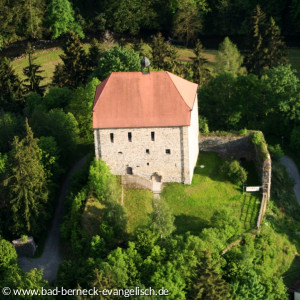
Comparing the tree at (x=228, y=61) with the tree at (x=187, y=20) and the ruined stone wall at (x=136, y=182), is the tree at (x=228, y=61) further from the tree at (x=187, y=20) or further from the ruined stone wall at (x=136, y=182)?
the ruined stone wall at (x=136, y=182)

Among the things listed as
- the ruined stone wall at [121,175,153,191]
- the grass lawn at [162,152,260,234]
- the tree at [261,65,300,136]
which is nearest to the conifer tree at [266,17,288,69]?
the tree at [261,65,300,136]

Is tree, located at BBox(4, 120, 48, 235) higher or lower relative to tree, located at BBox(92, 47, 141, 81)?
lower

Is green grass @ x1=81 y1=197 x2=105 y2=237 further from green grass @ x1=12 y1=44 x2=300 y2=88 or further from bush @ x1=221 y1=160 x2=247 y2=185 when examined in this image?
green grass @ x1=12 y1=44 x2=300 y2=88

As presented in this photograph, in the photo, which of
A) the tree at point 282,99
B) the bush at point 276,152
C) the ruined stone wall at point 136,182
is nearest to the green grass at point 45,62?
the tree at point 282,99

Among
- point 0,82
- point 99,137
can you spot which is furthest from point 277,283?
point 0,82

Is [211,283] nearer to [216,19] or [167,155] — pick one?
[167,155]
